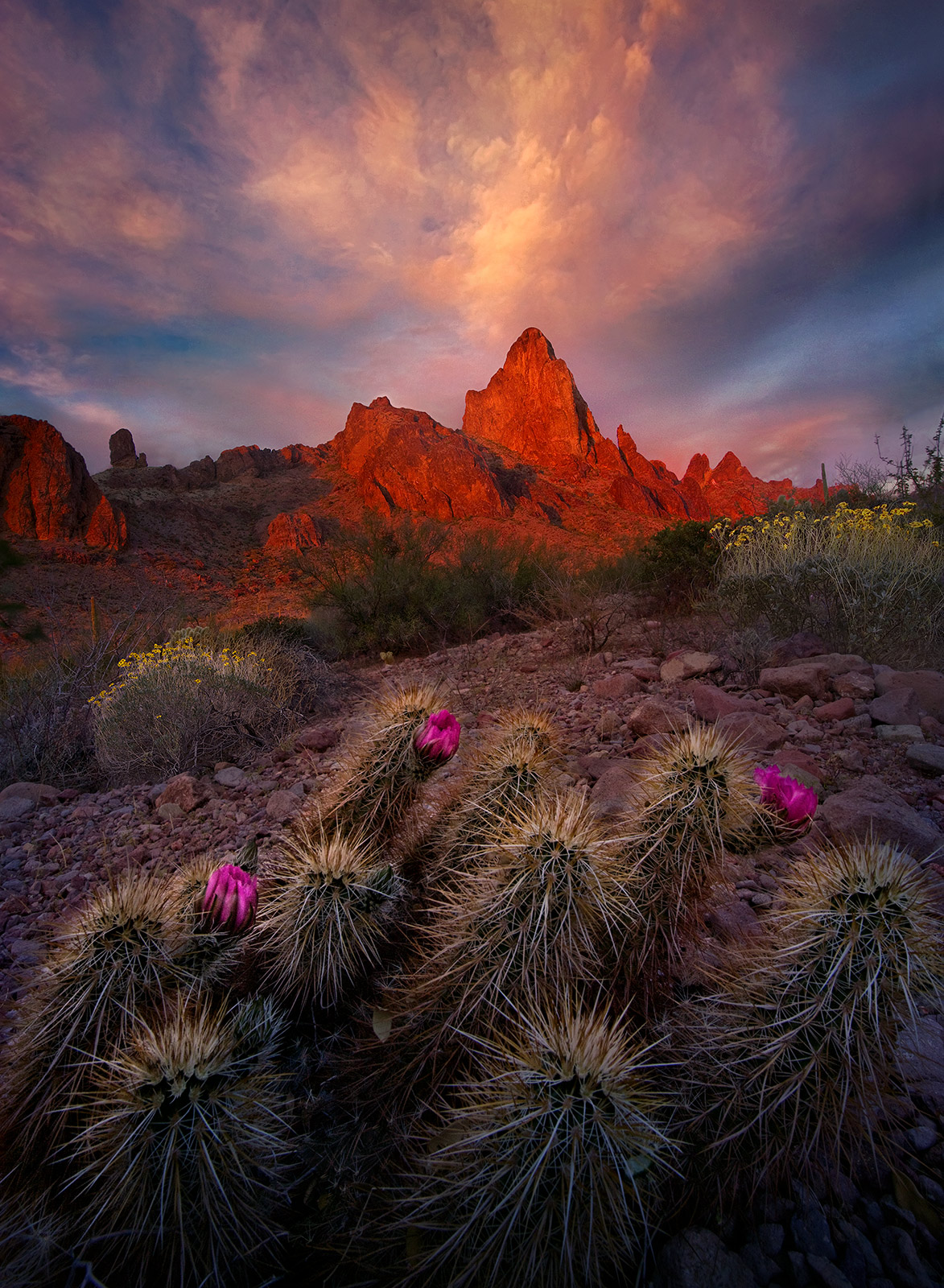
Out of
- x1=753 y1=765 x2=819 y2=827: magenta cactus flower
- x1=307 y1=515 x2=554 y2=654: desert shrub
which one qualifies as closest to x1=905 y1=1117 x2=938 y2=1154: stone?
x1=753 y1=765 x2=819 y2=827: magenta cactus flower

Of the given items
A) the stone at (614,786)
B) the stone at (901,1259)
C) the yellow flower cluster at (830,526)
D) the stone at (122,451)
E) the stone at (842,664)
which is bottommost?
the stone at (901,1259)

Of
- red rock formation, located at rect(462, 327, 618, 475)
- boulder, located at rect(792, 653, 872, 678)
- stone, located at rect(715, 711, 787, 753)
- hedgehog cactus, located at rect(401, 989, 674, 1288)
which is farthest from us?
red rock formation, located at rect(462, 327, 618, 475)

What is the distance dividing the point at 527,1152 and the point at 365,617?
10475 millimetres

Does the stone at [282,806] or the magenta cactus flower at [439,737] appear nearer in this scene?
the magenta cactus flower at [439,737]

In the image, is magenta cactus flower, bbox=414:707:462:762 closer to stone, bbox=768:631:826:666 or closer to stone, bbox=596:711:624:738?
stone, bbox=596:711:624:738

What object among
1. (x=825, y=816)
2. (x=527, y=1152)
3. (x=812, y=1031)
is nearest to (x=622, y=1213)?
(x=527, y=1152)

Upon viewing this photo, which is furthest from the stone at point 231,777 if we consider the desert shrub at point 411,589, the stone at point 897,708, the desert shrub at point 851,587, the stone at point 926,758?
the desert shrub at point 851,587

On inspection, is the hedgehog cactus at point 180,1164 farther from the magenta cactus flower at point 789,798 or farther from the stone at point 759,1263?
the magenta cactus flower at point 789,798

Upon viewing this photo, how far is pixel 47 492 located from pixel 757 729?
35.4 m

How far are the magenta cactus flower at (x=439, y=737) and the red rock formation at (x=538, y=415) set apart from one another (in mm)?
69919

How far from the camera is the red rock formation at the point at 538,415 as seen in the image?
73500 mm

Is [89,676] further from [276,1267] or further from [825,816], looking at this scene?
[825,816]

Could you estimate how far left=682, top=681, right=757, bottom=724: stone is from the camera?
188 inches

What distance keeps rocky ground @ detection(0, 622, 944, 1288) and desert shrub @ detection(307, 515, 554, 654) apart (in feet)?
10.9
